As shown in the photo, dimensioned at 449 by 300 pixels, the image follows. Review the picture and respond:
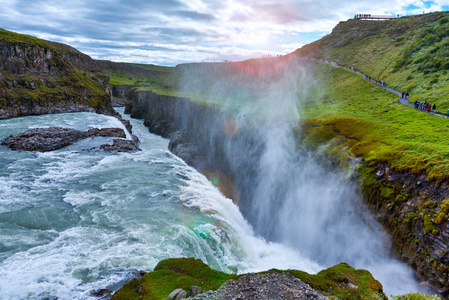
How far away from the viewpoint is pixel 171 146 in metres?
78.8

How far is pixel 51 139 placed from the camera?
52.8 meters

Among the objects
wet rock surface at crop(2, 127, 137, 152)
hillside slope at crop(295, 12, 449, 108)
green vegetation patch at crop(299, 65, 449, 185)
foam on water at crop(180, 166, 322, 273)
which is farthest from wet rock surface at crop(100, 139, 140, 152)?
hillside slope at crop(295, 12, 449, 108)

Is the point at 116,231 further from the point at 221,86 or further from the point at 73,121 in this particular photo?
the point at 221,86

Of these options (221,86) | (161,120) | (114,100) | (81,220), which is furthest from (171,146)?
(114,100)

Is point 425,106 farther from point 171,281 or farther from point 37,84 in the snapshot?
point 37,84

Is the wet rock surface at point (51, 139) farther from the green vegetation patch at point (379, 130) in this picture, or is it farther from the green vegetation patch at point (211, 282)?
the green vegetation patch at point (211, 282)

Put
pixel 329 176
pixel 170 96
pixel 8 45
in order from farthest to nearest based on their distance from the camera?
pixel 170 96, pixel 8 45, pixel 329 176

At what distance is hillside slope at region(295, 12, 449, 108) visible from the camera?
4858cm

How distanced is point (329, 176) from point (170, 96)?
7995 centimetres

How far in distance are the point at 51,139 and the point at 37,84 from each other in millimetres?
51687

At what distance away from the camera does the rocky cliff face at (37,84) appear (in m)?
79.9

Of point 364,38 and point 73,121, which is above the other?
point 364,38

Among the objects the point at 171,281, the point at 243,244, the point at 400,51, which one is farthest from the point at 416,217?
the point at 400,51

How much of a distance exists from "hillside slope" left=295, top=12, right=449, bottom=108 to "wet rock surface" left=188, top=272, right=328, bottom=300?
39407 millimetres
